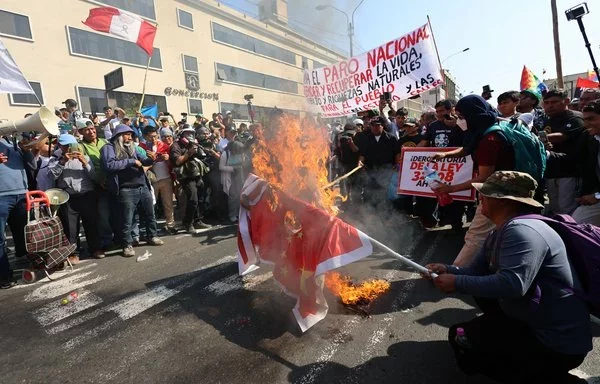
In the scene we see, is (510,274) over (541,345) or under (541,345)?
over

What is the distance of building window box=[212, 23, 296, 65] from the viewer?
3722 centimetres

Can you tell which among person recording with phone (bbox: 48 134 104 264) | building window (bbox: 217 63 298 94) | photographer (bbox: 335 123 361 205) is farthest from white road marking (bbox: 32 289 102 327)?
building window (bbox: 217 63 298 94)

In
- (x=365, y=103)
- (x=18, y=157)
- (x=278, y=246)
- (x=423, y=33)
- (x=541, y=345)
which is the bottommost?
(x=541, y=345)

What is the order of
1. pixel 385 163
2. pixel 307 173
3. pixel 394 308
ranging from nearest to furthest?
pixel 394 308
pixel 307 173
pixel 385 163

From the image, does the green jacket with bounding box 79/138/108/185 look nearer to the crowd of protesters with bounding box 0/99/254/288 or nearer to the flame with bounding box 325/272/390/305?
the crowd of protesters with bounding box 0/99/254/288

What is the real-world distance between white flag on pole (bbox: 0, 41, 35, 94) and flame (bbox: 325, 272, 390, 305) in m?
5.86

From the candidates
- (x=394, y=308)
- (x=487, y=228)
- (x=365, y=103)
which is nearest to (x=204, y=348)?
(x=394, y=308)

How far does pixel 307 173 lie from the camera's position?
4348mm

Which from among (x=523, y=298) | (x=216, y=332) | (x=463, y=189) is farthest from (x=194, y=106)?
(x=523, y=298)

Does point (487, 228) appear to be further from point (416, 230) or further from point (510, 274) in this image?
point (416, 230)

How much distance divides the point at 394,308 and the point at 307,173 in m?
1.90

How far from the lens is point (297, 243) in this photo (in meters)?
3.64

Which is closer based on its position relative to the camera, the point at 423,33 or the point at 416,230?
the point at 416,230

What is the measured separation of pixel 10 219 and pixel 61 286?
158 cm
